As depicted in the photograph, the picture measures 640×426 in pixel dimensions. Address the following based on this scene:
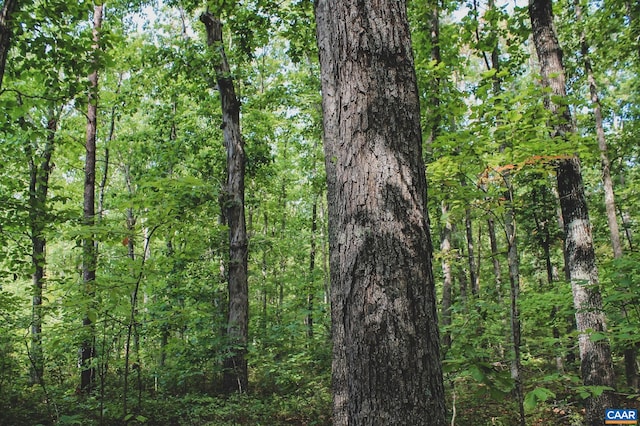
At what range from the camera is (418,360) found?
4.62ft

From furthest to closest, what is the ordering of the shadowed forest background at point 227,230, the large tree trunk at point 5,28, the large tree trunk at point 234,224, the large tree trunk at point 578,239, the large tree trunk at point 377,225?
1. the large tree trunk at point 234,224
2. the large tree trunk at point 578,239
3. the large tree trunk at point 5,28
4. the shadowed forest background at point 227,230
5. the large tree trunk at point 377,225

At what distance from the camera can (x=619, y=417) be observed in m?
4.48

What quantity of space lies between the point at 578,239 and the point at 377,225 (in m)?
4.87

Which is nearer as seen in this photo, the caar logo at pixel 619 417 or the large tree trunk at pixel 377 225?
the large tree trunk at pixel 377 225

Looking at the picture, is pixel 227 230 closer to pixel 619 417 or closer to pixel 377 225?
pixel 619 417

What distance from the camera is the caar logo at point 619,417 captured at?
439 cm

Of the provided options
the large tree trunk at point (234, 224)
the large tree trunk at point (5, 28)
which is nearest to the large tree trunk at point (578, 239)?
the large tree trunk at point (234, 224)

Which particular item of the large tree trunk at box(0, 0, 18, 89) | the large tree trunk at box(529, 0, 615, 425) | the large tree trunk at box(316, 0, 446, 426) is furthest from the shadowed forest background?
the large tree trunk at box(316, 0, 446, 426)

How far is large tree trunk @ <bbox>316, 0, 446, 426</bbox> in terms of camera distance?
4.61ft

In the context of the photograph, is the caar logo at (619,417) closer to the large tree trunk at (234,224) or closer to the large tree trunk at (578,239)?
the large tree trunk at (578,239)

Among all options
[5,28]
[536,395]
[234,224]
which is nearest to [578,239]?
[536,395]

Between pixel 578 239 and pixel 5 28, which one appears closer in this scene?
pixel 5 28

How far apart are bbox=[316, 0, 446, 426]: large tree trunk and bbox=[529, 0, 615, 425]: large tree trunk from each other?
13.3 feet

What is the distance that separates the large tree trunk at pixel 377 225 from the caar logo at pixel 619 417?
4634mm
